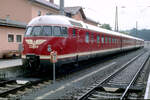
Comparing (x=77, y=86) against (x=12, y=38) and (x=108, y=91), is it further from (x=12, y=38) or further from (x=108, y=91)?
(x=12, y=38)

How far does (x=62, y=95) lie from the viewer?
26.4 feet

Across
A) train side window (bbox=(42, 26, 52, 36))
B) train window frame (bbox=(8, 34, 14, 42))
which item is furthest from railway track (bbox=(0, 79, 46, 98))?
train window frame (bbox=(8, 34, 14, 42))

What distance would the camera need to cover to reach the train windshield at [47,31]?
35.8ft

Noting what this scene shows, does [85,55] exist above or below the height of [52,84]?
above

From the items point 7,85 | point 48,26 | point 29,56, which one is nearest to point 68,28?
point 48,26

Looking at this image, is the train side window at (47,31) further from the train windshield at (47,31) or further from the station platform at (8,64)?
the station platform at (8,64)

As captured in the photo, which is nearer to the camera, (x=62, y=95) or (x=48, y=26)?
(x=62, y=95)

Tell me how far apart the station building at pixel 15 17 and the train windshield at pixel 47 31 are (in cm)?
817

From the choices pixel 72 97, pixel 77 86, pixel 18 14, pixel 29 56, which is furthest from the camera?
pixel 18 14

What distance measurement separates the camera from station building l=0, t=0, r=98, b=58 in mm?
19422

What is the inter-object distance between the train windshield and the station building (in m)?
8.17

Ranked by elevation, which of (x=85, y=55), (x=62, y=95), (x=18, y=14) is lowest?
(x=62, y=95)

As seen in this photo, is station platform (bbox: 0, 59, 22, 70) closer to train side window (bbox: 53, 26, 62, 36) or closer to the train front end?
the train front end

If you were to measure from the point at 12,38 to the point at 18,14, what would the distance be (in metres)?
9.08
